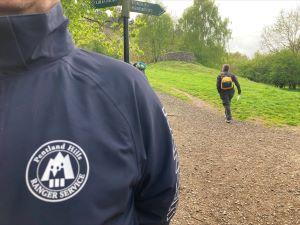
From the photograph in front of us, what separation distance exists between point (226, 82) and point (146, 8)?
890 centimetres

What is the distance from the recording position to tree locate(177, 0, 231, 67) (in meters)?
51.8

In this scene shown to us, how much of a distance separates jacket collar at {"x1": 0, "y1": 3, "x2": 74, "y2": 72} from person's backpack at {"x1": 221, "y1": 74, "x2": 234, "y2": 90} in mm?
11404

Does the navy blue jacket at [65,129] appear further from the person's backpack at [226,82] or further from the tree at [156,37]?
the tree at [156,37]

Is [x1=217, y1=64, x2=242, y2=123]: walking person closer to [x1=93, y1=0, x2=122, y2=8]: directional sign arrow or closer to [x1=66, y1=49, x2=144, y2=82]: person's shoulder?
[x1=93, y1=0, x2=122, y2=8]: directional sign arrow

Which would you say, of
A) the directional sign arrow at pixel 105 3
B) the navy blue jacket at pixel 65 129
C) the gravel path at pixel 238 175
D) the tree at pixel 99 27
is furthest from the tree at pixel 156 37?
the navy blue jacket at pixel 65 129

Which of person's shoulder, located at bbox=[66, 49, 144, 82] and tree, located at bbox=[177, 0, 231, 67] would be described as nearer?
person's shoulder, located at bbox=[66, 49, 144, 82]

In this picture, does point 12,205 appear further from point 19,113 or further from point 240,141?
point 240,141

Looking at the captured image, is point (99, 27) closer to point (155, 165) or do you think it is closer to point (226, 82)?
point (226, 82)

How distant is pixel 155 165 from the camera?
147cm

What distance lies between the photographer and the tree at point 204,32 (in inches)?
2037

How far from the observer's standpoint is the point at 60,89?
1.27 m

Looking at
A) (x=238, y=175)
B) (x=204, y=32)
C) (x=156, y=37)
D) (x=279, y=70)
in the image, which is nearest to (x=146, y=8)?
(x=238, y=175)

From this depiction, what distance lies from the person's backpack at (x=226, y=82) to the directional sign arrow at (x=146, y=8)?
8.57 m

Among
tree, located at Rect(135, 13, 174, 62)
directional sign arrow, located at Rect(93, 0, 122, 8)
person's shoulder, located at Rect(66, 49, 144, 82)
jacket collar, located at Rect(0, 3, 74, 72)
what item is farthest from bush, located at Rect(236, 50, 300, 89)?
jacket collar, located at Rect(0, 3, 74, 72)
